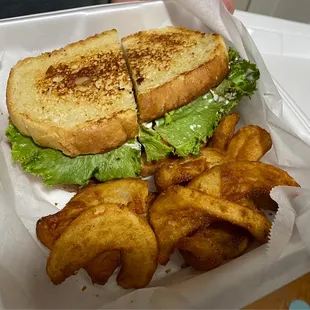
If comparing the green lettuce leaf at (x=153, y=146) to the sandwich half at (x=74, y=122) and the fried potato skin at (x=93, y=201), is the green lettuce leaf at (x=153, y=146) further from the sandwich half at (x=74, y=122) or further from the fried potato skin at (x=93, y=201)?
the fried potato skin at (x=93, y=201)

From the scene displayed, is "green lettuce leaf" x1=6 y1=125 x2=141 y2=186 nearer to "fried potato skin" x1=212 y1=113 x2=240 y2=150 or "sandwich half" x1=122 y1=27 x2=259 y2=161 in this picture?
"sandwich half" x1=122 y1=27 x2=259 y2=161

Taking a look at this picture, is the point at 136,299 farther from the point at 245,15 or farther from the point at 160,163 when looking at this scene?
the point at 245,15

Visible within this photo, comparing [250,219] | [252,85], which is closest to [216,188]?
[250,219]

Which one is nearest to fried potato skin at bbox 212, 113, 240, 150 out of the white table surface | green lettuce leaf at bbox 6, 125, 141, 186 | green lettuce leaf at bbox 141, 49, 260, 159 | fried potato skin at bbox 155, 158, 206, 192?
green lettuce leaf at bbox 141, 49, 260, 159

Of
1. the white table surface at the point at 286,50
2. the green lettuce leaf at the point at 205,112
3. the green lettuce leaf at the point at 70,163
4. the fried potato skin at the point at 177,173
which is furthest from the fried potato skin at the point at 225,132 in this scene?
the white table surface at the point at 286,50

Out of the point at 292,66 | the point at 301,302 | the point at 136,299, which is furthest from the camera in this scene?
the point at 292,66

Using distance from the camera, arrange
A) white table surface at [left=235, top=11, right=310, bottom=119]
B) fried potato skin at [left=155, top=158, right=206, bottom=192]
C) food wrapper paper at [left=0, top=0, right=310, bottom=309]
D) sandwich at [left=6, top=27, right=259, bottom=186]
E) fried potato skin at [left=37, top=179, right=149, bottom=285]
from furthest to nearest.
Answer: white table surface at [left=235, top=11, right=310, bottom=119] → sandwich at [left=6, top=27, right=259, bottom=186] → fried potato skin at [left=155, top=158, right=206, bottom=192] → fried potato skin at [left=37, top=179, right=149, bottom=285] → food wrapper paper at [left=0, top=0, right=310, bottom=309]

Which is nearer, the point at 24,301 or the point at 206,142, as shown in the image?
the point at 24,301
